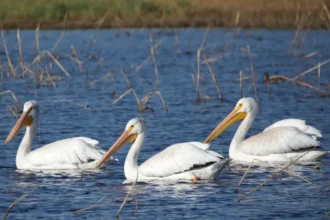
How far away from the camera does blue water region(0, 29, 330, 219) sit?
784 centimetres

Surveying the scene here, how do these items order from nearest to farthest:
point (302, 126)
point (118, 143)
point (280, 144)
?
point (118, 143) → point (280, 144) → point (302, 126)

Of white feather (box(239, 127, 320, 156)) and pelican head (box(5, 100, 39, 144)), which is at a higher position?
pelican head (box(5, 100, 39, 144))

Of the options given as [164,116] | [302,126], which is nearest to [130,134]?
[302,126]

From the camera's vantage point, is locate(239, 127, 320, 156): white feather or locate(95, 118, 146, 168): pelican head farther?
locate(239, 127, 320, 156): white feather

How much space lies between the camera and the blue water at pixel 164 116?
7844 mm

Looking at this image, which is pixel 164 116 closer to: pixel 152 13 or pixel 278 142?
pixel 278 142

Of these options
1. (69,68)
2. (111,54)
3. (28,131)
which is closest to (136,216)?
(28,131)

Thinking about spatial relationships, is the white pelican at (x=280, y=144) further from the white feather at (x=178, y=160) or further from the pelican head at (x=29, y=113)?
the pelican head at (x=29, y=113)

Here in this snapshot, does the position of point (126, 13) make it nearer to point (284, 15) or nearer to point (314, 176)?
point (284, 15)

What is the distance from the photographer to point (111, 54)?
22.5 m

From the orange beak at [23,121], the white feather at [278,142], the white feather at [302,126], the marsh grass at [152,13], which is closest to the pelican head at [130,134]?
the orange beak at [23,121]

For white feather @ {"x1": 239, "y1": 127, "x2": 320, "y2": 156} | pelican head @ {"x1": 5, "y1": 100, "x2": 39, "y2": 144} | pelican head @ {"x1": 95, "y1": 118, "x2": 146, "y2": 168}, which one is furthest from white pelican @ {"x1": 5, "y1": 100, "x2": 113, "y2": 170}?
white feather @ {"x1": 239, "y1": 127, "x2": 320, "y2": 156}

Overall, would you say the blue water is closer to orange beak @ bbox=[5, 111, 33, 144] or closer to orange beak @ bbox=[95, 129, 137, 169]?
orange beak @ bbox=[95, 129, 137, 169]

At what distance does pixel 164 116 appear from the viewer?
13680mm
